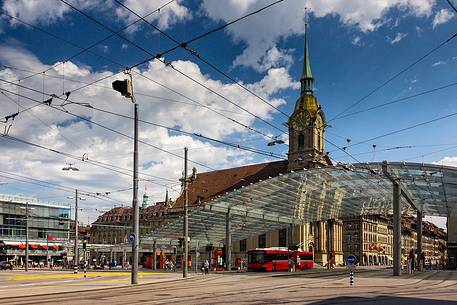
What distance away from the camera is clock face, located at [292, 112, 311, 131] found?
94188mm

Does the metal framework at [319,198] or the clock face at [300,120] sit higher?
Result: the clock face at [300,120]

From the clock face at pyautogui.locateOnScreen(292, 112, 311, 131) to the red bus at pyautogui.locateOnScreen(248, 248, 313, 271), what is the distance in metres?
40.5

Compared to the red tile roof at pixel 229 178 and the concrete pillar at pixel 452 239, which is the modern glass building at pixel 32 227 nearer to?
the red tile roof at pixel 229 178

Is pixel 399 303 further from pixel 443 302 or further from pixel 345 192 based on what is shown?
pixel 345 192

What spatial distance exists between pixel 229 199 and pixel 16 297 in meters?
38.8

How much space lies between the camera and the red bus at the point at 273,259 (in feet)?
168

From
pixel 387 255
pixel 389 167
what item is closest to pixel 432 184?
pixel 389 167

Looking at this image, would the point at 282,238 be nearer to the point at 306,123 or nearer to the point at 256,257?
the point at 306,123

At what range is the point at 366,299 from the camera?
18828 mm

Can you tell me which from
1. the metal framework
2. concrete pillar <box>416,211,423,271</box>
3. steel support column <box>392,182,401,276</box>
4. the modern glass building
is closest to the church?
the metal framework

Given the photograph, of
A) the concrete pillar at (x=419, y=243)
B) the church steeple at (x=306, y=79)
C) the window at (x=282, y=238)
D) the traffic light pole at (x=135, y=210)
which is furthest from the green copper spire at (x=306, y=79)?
the traffic light pole at (x=135, y=210)

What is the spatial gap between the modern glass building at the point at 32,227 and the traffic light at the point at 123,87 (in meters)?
74.9

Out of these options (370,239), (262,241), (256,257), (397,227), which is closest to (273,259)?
(256,257)

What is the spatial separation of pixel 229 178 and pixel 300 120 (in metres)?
23.2
